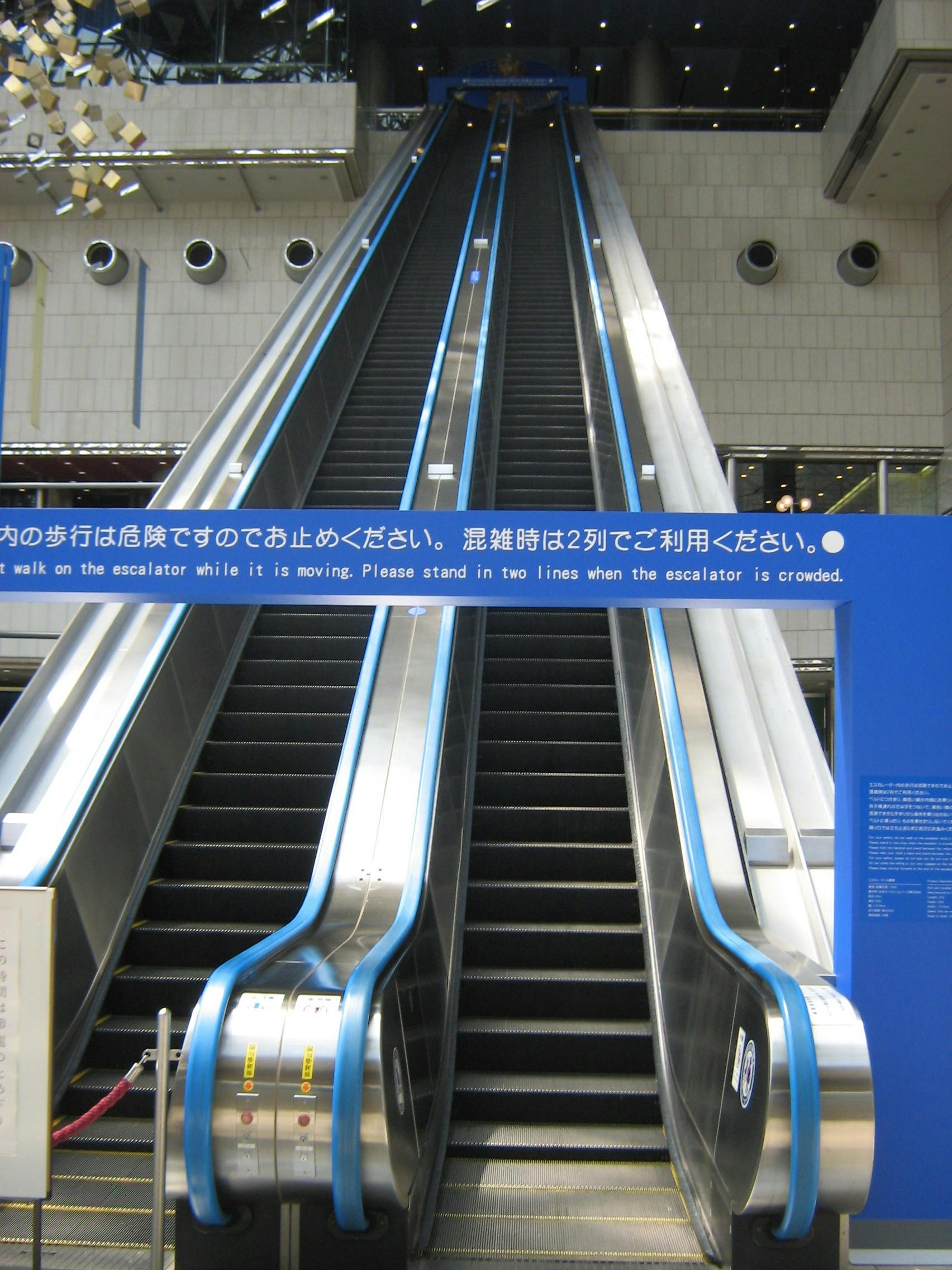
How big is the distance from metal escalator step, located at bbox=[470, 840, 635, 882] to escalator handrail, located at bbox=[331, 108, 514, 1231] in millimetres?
663

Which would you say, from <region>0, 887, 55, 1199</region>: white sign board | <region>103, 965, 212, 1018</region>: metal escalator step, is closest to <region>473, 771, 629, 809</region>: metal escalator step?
<region>103, 965, 212, 1018</region>: metal escalator step

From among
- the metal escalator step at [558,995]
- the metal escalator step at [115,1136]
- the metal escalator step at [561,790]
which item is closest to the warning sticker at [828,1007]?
the metal escalator step at [558,995]

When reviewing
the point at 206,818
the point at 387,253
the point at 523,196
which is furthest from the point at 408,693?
the point at 523,196

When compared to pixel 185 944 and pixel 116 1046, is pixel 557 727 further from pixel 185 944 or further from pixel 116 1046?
pixel 116 1046

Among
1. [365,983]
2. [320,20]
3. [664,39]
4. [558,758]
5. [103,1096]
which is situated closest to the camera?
[365,983]

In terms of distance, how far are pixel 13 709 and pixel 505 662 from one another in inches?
112

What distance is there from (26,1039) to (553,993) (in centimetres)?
248

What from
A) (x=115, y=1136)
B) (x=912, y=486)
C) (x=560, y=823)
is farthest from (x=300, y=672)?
(x=912, y=486)

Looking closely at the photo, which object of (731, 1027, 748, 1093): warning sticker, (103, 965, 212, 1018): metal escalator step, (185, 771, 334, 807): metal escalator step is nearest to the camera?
(731, 1027, 748, 1093): warning sticker

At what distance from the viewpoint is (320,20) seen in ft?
51.5

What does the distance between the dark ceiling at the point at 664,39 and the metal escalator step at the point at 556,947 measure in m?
17.8

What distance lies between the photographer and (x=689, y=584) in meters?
3.52

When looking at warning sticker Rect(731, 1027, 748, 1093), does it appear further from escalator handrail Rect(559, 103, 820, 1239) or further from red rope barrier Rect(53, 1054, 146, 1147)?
red rope barrier Rect(53, 1054, 146, 1147)

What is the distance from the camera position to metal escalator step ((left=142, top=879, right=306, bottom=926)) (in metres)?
5.13
